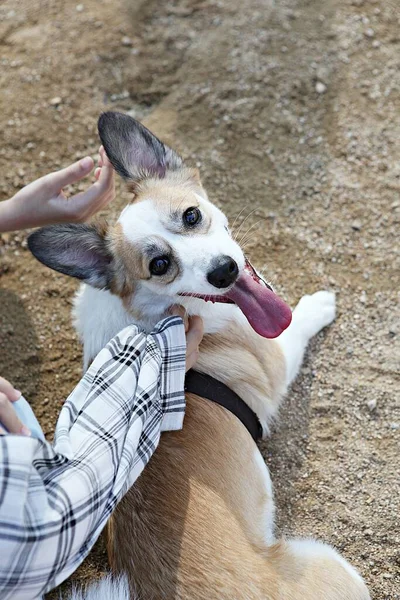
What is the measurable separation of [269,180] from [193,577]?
2257mm

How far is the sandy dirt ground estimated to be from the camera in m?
2.87

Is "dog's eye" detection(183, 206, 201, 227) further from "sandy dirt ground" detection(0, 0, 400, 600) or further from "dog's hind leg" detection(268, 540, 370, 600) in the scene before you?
"dog's hind leg" detection(268, 540, 370, 600)

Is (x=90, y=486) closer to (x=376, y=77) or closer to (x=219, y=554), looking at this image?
(x=219, y=554)

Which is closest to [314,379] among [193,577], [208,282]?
[208,282]

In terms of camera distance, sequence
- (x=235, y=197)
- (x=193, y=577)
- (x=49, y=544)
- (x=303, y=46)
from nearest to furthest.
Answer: (x=49, y=544) → (x=193, y=577) → (x=235, y=197) → (x=303, y=46)

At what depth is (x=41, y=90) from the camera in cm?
391

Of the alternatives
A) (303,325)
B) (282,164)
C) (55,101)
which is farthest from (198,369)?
(55,101)

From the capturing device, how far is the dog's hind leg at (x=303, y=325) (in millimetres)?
2928

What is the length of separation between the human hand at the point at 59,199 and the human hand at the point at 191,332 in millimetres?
770

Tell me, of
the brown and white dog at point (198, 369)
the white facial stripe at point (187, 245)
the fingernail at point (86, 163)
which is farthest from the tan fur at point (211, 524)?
the fingernail at point (86, 163)

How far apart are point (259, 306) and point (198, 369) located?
39 centimetres

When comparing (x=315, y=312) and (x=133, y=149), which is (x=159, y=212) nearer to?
(x=133, y=149)

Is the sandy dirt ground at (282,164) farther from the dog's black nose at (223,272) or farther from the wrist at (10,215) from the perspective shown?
the dog's black nose at (223,272)

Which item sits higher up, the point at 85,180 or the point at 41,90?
the point at 41,90
